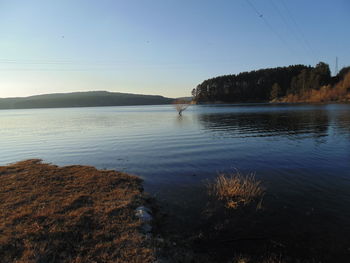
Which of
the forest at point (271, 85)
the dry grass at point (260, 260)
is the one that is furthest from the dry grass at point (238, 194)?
the forest at point (271, 85)

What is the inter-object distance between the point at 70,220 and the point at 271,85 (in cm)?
17448

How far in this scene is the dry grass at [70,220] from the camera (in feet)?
16.1

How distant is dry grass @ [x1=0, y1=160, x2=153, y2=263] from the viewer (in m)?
4.90

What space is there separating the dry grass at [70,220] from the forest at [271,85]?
119 metres

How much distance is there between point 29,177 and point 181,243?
9150mm

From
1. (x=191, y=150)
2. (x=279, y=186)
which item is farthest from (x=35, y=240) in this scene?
(x=191, y=150)

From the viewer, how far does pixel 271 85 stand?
520ft

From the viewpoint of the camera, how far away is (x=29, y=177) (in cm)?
1077

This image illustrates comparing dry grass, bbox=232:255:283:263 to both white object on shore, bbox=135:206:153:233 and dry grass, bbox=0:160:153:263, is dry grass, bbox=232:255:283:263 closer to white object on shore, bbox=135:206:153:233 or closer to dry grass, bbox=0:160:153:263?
dry grass, bbox=0:160:153:263

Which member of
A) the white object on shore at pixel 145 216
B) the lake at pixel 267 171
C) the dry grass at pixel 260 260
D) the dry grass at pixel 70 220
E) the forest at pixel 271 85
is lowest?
the lake at pixel 267 171

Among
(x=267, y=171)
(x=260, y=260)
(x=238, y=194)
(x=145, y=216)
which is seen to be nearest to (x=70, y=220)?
(x=145, y=216)

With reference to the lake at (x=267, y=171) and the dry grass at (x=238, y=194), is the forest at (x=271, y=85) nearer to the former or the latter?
the lake at (x=267, y=171)

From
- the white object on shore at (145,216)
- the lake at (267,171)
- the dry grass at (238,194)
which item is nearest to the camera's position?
the white object on shore at (145,216)

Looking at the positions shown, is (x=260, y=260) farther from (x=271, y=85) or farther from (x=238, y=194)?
(x=271, y=85)
